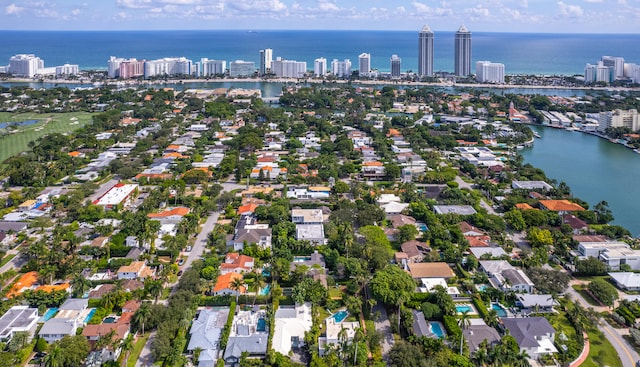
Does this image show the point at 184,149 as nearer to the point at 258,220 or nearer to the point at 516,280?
the point at 258,220

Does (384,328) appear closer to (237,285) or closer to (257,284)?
(257,284)

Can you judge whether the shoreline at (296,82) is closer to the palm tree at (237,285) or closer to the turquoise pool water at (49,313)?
the palm tree at (237,285)

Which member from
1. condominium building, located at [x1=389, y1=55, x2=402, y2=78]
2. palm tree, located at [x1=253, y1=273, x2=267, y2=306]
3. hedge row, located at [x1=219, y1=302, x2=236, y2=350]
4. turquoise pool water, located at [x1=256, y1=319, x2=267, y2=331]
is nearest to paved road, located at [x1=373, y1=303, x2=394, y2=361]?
turquoise pool water, located at [x1=256, y1=319, x2=267, y2=331]

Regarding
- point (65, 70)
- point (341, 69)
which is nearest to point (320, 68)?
point (341, 69)

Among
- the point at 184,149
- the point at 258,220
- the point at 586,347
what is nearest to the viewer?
the point at 586,347

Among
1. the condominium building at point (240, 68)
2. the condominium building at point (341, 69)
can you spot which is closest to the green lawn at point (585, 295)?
the condominium building at point (341, 69)

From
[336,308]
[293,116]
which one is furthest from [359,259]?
[293,116]
